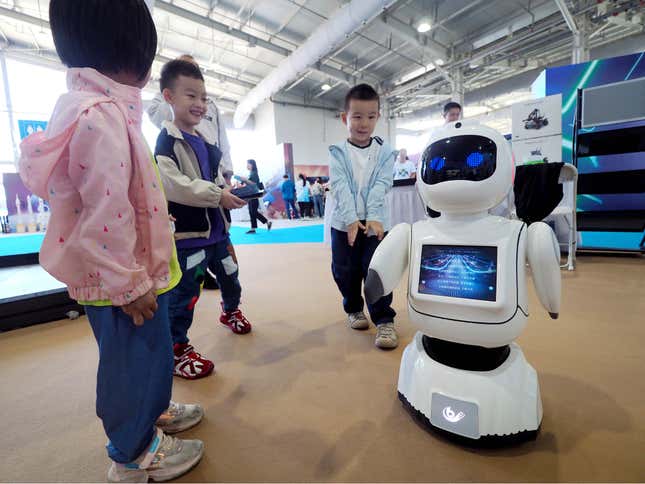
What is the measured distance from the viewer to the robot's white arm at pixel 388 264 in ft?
2.87

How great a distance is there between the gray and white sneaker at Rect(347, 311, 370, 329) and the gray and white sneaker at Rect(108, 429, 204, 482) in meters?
0.87

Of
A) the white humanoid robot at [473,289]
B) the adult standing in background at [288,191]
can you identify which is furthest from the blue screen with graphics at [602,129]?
the adult standing in background at [288,191]

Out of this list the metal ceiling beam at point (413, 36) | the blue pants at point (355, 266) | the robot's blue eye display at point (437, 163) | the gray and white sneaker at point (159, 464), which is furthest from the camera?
the metal ceiling beam at point (413, 36)

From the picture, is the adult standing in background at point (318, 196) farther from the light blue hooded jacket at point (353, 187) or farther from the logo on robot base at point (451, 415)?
the logo on robot base at point (451, 415)

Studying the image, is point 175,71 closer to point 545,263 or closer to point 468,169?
point 468,169

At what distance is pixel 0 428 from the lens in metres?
0.93

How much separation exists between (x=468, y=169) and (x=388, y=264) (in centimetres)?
32

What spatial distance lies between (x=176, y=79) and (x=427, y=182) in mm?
885

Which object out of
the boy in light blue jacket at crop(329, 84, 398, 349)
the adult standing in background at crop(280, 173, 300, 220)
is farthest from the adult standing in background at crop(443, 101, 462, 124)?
the adult standing in background at crop(280, 173, 300, 220)

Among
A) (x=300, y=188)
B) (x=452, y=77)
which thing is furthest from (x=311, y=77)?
(x=452, y=77)

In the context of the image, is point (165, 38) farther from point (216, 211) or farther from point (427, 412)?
point (427, 412)

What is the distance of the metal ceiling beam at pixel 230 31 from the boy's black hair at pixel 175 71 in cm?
527

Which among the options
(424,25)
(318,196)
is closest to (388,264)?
(424,25)

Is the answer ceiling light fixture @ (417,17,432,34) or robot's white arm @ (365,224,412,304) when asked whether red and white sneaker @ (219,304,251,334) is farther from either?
ceiling light fixture @ (417,17,432,34)
